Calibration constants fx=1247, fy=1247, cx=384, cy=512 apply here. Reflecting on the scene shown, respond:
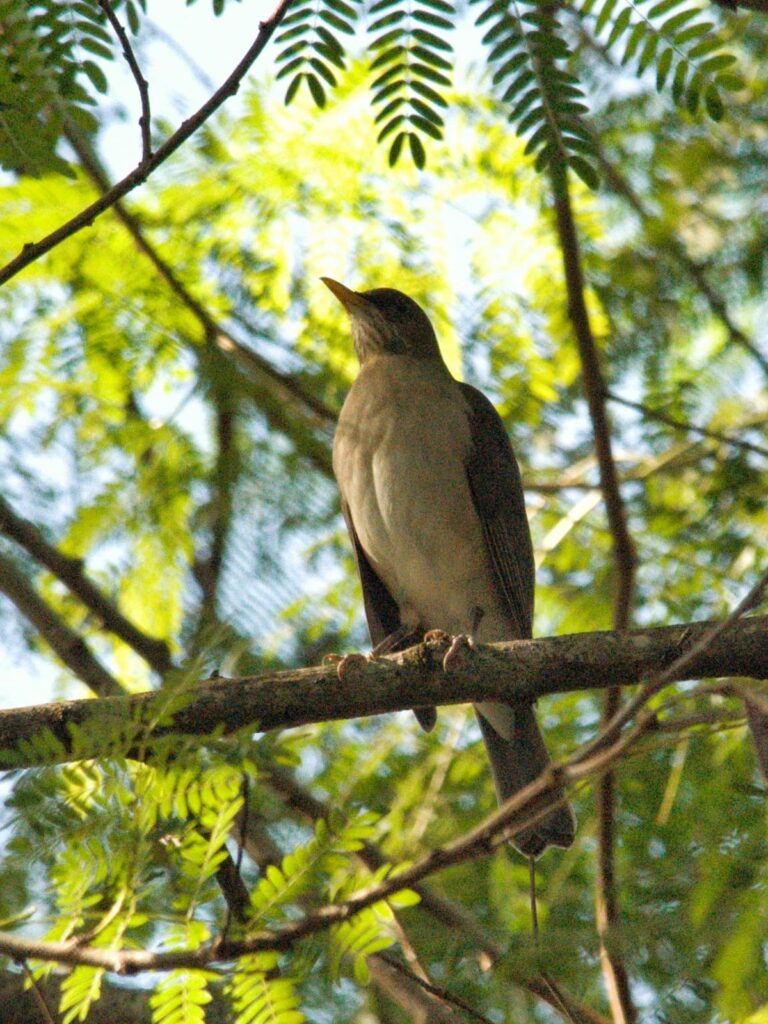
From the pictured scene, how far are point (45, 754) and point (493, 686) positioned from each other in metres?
1.58

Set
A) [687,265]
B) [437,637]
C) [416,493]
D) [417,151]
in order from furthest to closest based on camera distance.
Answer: [687,265]
[416,493]
[437,637]
[417,151]

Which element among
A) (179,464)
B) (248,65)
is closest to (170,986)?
(248,65)

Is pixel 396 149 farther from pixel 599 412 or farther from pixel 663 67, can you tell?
pixel 599 412

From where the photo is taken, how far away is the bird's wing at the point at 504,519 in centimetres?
599

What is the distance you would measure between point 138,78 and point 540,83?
4.15ft

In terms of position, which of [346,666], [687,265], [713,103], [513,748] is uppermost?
[687,265]

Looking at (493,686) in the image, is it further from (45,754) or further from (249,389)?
(249,389)

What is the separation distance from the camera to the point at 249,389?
570cm

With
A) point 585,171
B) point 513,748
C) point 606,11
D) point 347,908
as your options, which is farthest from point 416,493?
point 347,908

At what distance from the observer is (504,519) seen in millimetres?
6051

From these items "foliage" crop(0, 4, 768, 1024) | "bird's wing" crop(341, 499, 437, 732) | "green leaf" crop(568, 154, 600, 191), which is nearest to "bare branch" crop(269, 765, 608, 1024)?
"foliage" crop(0, 4, 768, 1024)

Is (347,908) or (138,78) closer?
(347,908)

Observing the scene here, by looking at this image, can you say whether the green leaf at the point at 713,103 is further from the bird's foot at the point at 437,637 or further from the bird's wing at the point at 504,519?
the bird's wing at the point at 504,519

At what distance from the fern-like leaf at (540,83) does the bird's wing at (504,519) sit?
2.39 metres
